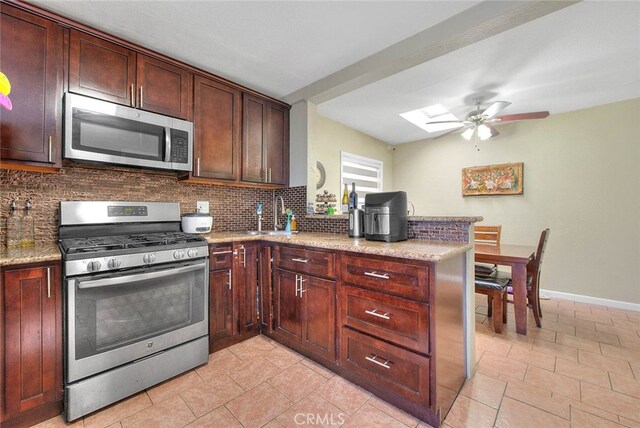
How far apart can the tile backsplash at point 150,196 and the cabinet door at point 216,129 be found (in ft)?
1.03

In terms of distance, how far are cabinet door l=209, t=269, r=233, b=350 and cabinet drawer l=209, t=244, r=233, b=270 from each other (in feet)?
0.14

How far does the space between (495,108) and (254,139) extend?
242 centimetres

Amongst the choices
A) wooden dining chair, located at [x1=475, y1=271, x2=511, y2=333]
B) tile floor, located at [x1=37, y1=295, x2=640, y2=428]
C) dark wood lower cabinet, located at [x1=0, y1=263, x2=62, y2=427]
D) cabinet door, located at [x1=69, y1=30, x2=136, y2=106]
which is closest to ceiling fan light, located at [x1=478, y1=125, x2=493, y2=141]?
wooden dining chair, located at [x1=475, y1=271, x2=511, y2=333]

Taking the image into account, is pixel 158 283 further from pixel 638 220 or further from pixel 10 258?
pixel 638 220

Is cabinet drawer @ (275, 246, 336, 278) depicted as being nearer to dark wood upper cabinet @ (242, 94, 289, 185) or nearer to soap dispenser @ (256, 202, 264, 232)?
soap dispenser @ (256, 202, 264, 232)

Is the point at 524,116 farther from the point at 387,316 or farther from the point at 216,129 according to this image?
the point at 216,129

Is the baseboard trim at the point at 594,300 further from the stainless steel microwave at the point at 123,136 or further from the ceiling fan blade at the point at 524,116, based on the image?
the stainless steel microwave at the point at 123,136

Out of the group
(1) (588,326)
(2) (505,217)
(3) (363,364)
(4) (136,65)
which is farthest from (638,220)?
(4) (136,65)

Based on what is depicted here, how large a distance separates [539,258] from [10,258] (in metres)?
3.80

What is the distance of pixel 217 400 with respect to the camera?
1.59 metres

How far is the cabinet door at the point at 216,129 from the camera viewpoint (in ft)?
7.53

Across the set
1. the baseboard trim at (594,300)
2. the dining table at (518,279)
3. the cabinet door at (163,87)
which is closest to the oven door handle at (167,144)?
the cabinet door at (163,87)

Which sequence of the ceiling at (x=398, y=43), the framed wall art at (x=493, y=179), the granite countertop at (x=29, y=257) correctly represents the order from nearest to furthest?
the granite countertop at (x=29, y=257) → the ceiling at (x=398, y=43) → the framed wall art at (x=493, y=179)

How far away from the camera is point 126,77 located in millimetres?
1917
